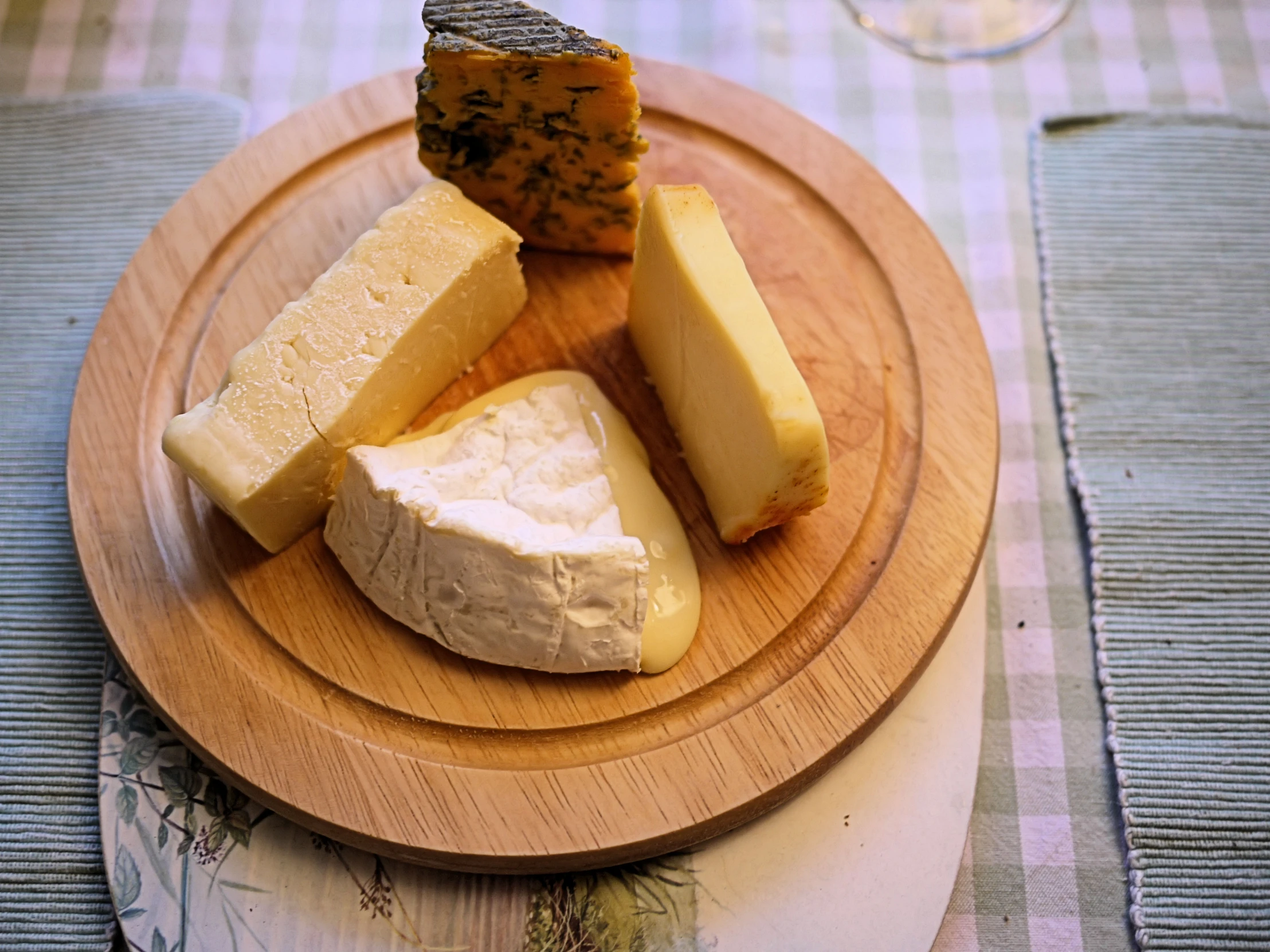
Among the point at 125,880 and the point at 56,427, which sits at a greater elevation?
the point at 56,427

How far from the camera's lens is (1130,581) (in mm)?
2383

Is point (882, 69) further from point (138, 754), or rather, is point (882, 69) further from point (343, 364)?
point (138, 754)

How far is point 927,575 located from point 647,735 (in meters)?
0.69

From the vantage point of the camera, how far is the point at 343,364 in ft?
6.91

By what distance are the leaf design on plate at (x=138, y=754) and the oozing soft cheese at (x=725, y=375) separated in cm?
128

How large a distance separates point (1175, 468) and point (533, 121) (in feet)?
5.76

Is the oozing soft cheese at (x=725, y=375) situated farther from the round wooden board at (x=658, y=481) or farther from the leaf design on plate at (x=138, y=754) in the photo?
the leaf design on plate at (x=138, y=754)

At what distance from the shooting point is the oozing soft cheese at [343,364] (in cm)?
202

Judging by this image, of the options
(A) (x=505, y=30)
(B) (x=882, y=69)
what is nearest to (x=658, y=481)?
(A) (x=505, y=30)

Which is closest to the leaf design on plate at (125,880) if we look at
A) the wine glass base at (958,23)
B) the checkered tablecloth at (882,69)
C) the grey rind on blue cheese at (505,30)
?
the grey rind on blue cheese at (505,30)

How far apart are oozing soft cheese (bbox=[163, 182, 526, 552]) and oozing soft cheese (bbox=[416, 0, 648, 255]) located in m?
0.14

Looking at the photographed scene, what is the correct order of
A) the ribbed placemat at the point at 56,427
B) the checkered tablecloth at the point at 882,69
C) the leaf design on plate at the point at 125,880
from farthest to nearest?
the checkered tablecloth at the point at 882,69, the ribbed placemat at the point at 56,427, the leaf design on plate at the point at 125,880

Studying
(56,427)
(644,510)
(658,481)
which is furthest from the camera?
(56,427)

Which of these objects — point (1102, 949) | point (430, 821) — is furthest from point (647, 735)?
point (1102, 949)
